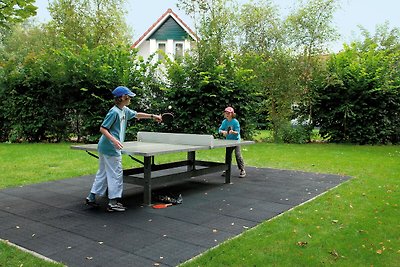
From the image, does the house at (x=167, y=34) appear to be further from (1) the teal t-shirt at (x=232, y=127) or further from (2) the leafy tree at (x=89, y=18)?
(1) the teal t-shirt at (x=232, y=127)

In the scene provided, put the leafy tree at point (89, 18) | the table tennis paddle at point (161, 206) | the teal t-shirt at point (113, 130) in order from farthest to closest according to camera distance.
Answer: the leafy tree at point (89, 18) < the table tennis paddle at point (161, 206) < the teal t-shirt at point (113, 130)

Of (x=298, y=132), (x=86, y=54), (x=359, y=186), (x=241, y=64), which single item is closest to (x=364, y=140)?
(x=298, y=132)

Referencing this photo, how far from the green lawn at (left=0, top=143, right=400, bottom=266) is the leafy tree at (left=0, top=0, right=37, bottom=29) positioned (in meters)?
2.23

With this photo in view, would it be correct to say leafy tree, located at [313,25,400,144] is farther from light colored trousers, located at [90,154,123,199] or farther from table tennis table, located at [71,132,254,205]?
light colored trousers, located at [90,154,123,199]

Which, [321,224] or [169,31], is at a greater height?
[169,31]

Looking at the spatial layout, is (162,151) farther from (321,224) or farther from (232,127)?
(232,127)

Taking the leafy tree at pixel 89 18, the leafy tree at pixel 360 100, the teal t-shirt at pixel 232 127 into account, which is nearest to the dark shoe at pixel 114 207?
the teal t-shirt at pixel 232 127

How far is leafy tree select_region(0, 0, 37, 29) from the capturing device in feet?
12.8

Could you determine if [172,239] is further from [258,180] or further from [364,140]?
[364,140]

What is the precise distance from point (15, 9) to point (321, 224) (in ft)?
13.5

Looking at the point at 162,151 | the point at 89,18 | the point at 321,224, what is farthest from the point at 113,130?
the point at 89,18

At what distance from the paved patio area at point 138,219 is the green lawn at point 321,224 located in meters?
0.27

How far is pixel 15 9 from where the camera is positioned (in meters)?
3.95

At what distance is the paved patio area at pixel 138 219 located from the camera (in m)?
4.09
